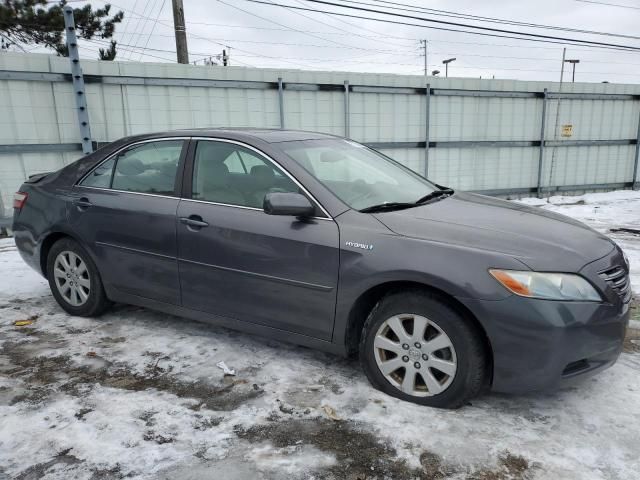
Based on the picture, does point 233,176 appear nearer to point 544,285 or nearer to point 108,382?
point 108,382

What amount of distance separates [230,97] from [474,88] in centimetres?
519

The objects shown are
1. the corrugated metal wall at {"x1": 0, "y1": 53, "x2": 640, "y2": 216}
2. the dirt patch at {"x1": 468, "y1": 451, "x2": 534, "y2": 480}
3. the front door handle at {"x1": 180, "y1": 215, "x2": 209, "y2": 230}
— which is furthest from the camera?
the corrugated metal wall at {"x1": 0, "y1": 53, "x2": 640, "y2": 216}

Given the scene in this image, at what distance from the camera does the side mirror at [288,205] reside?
2.93m

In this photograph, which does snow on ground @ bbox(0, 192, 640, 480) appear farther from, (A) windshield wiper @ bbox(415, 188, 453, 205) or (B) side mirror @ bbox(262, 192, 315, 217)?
(A) windshield wiper @ bbox(415, 188, 453, 205)

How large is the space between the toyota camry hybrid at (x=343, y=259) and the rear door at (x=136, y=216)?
12 mm

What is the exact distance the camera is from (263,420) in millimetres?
2729

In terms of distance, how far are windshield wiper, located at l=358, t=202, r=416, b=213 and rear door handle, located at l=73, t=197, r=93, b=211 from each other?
2279mm

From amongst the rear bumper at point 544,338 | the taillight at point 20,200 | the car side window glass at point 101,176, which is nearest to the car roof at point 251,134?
the car side window glass at point 101,176

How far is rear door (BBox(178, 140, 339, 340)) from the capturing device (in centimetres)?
299

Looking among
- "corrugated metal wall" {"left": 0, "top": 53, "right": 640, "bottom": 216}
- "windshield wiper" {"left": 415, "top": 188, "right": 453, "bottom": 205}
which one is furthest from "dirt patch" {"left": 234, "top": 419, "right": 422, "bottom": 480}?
"corrugated metal wall" {"left": 0, "top": 53, "right": 640, "bottom": 216}

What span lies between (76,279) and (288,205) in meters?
2.27

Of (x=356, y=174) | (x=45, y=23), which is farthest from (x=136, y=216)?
(x=45, y=23)

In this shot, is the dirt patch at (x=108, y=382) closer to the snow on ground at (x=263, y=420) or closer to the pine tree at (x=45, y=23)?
the snow on ground at (x=263, y=420)

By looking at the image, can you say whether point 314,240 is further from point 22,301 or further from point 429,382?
point 22,301
